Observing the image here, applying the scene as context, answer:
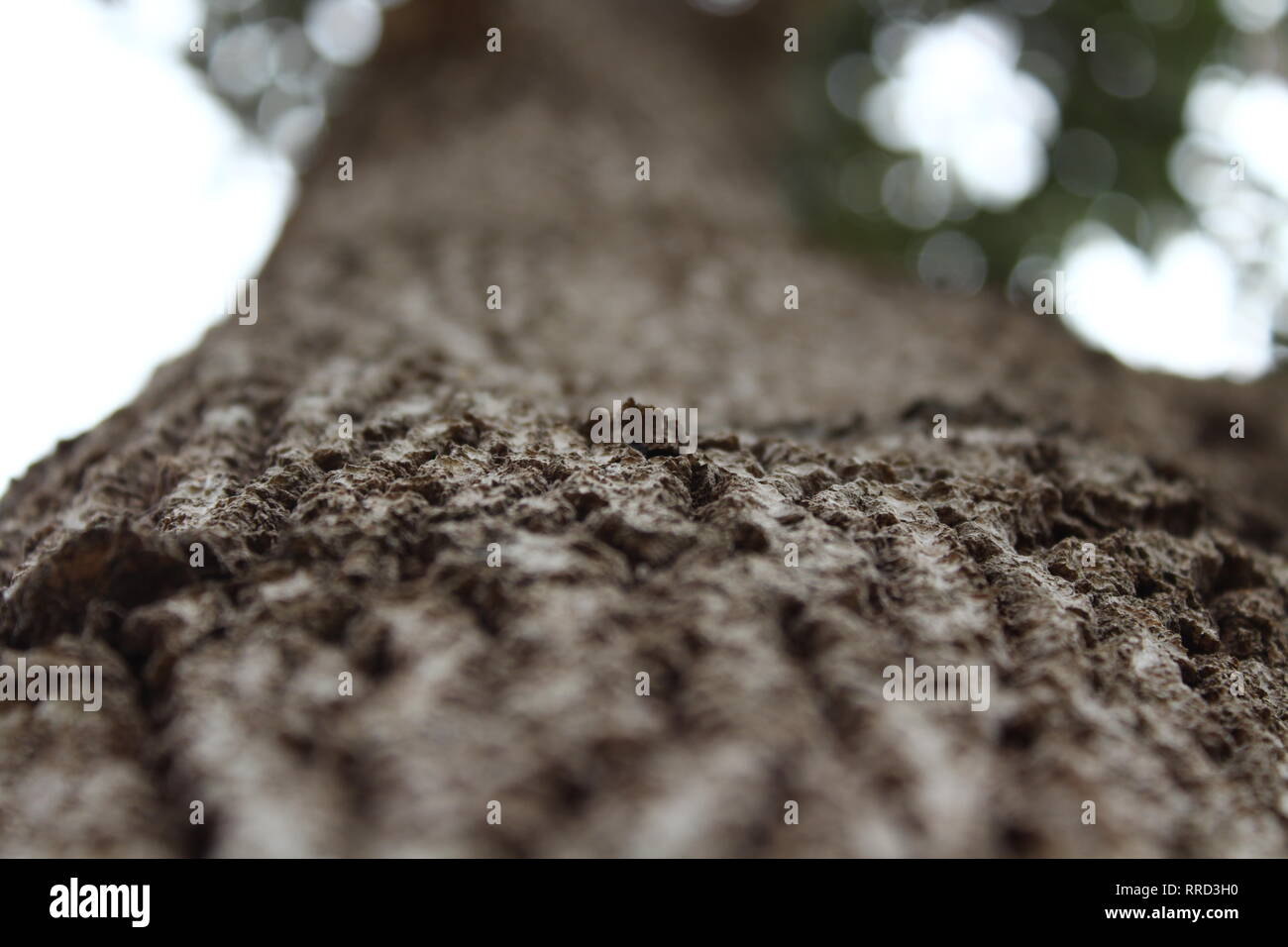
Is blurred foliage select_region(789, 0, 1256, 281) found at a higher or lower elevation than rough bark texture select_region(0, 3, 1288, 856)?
higher

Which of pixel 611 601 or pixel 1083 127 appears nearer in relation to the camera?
pixel 611 601

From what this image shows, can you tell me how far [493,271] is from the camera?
2.70 metres

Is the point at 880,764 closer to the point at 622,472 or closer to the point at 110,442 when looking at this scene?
the point at 622,472

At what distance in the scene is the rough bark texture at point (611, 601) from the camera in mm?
1014

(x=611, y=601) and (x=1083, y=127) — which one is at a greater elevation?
(x=1083, y=127)

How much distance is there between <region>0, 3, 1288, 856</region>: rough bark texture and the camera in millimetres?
1014

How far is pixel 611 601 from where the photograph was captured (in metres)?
1.23

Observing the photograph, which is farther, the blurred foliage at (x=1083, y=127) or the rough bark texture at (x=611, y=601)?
the blurred foliage at (x=1083, y=127)

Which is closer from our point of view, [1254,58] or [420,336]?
[420,336]

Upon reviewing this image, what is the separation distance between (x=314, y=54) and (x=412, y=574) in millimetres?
4730

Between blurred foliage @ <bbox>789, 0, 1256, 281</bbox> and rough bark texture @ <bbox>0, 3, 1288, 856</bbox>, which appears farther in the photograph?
blurred foliage @ <bbox>789, 0, 1256, 281</bbox>

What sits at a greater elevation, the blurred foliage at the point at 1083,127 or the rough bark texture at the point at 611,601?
the blurred foliage at the point at 1083,127
